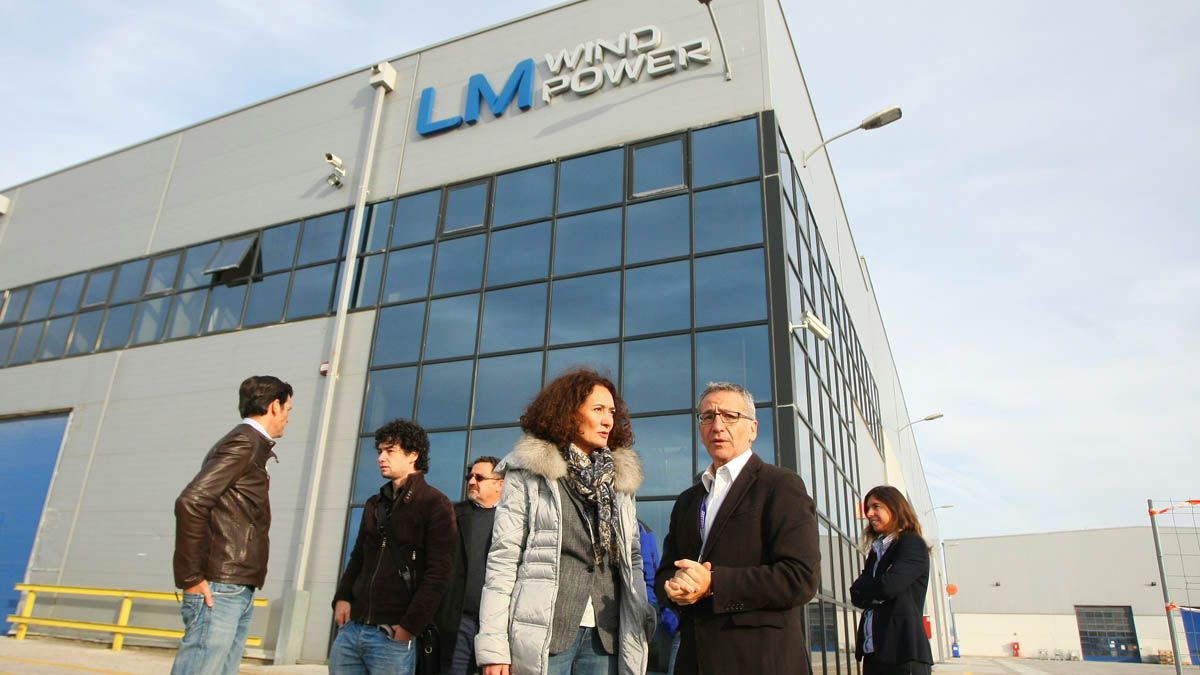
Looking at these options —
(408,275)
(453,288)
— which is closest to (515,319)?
(453,288)

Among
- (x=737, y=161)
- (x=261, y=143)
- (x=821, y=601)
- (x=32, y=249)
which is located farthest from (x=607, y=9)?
(x=32, y=249)

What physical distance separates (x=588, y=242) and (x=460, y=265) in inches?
86.7

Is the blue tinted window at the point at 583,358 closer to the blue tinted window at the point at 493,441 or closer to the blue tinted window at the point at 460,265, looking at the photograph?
the blue tinted window at the point at 493,441

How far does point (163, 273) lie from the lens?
Answer: 14477mm

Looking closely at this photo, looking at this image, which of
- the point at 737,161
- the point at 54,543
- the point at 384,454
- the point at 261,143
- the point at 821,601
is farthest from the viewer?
the point at 261,143

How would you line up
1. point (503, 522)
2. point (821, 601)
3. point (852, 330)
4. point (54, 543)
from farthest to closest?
1. point (852, 330)
2. point (54, 543)
3. point (821, 601)
4. point (503, 522)

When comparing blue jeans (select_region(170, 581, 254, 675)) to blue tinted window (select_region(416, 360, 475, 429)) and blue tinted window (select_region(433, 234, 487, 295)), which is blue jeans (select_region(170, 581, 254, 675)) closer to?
blue tinted window (select_region(416, 360, 475, 429))

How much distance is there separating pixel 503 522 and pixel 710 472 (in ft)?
2.71

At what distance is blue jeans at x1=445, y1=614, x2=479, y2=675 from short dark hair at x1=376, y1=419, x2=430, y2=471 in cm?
82

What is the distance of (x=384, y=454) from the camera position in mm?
3865

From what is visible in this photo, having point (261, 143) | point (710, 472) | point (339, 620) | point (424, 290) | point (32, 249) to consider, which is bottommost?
point (339, 620)

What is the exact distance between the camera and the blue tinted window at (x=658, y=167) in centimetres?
1034

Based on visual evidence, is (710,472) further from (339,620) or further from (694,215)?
(694,215)

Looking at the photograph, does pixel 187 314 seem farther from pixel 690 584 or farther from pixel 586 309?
pixel 690 584
